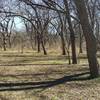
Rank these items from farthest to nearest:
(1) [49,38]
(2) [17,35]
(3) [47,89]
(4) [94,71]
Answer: (2) [17,35] → (1) [49,38] → (4) [94,71] → (3) [47,89]

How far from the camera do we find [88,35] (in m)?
14.1

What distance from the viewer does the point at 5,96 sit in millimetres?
10719

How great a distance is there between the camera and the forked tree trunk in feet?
45.1

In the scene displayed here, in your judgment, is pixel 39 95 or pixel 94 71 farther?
pixel 94 71

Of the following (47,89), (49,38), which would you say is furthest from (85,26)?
(49,38)

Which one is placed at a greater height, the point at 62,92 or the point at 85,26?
the point at 85,26

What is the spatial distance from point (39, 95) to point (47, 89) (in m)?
1.09

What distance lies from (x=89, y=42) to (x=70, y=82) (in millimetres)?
1930

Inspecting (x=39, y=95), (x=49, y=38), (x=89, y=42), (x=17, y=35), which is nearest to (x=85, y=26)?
(x=89, y=42)

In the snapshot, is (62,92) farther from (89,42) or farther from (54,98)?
(89,42)

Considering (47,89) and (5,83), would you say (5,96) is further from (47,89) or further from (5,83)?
(5,83)

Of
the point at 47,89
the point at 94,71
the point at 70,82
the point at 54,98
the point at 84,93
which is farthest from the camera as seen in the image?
the point at 94,71

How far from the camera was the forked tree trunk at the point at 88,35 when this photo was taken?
1376 cm

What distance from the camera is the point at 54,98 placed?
10.2 metres
